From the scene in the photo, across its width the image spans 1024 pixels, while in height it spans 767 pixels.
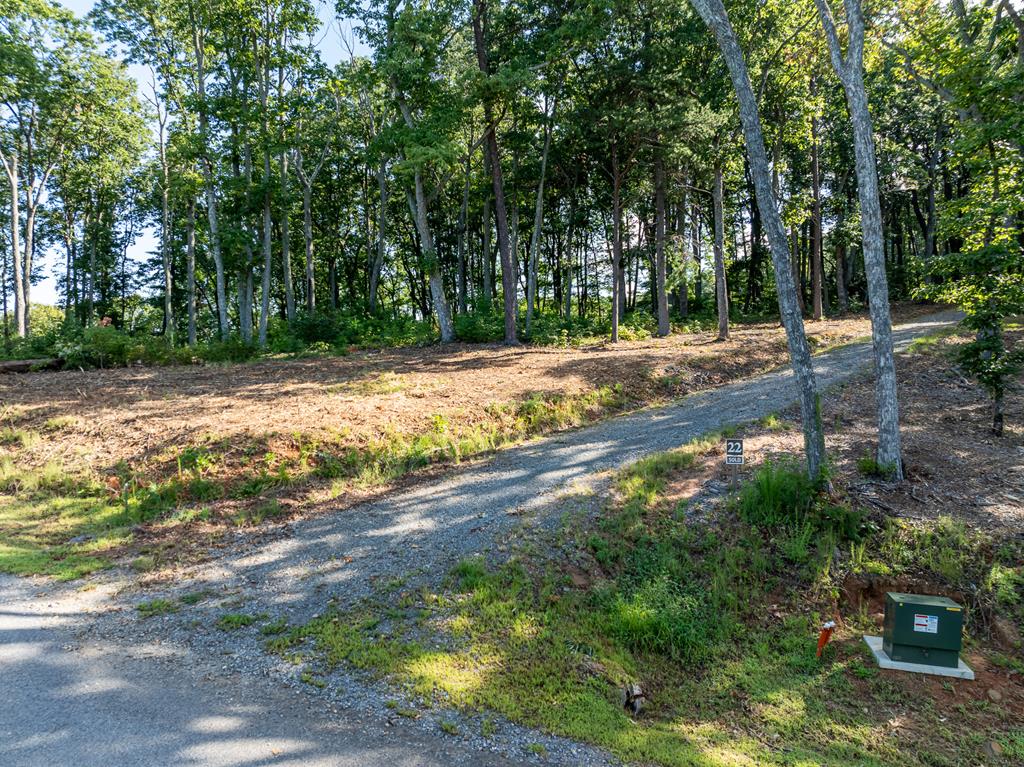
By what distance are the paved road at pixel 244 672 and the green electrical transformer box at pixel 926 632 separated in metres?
3.67

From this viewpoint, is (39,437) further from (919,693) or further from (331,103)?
(331,103)

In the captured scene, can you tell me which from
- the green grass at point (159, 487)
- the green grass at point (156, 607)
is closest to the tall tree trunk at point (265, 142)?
the green grass at point (159, 487)

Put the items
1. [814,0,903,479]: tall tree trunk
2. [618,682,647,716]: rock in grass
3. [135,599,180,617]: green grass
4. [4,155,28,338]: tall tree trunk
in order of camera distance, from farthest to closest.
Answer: [4,155,28,338]: tall tree trunk < [814,0,903,479]: tall tree trunk < [135,599,180,617]: green grass < [618,682,647,716]: rock in grass

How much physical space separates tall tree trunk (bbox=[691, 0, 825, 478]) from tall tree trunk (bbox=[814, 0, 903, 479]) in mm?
996

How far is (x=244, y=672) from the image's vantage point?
3770mm

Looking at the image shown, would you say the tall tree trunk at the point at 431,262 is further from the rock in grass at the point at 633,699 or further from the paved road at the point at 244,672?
the rock in grass at the point at 633,699

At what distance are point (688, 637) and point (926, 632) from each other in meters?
1.99

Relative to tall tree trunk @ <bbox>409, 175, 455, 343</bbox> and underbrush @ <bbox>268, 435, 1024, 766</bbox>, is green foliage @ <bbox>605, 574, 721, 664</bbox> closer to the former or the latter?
underbrush @ <bbox>268, 435, 1024, 766</bbox>

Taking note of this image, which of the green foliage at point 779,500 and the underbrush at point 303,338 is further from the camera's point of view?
the underbrush at point 303,338

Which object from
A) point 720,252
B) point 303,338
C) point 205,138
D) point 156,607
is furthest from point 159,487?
point 205,138

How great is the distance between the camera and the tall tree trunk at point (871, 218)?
6.41 metres

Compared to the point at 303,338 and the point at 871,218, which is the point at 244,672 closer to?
the point at 871,218

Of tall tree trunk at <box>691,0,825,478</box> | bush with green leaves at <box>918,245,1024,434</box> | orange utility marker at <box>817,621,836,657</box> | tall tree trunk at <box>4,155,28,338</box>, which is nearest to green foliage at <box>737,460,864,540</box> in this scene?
tall tree trunk at <box>691,0,825,478</box>

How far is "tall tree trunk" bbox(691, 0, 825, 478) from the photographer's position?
600cm
